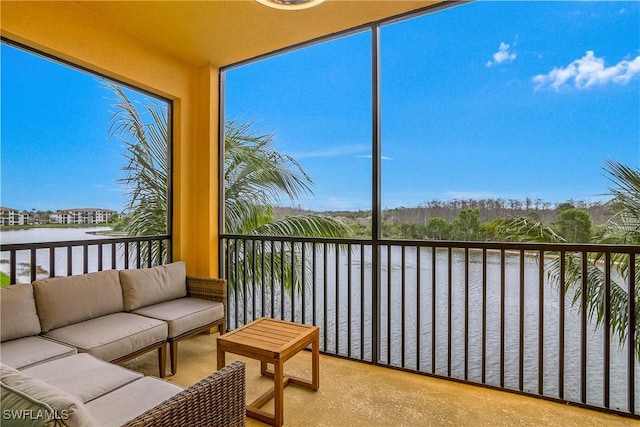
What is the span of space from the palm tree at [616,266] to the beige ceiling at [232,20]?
5.84 ft

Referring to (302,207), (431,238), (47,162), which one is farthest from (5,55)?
(431,238)

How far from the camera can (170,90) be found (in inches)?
127

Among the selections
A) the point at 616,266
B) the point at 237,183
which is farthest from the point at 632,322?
the point at 237,183

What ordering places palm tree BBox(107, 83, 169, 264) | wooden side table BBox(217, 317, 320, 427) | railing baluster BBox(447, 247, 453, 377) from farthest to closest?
1. palm tree BBox(107, 83, 169, 264)
2. railing baluster BBox(447, 247, 453, 377)
3. wooden side table BBox(217, 317, 320, 427)

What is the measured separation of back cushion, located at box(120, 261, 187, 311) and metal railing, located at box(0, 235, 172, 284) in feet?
1.19

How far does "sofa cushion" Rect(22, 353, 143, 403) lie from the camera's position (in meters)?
1.43

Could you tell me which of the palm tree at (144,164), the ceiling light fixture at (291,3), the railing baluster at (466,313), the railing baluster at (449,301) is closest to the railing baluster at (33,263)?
the palm tree at (144,164)

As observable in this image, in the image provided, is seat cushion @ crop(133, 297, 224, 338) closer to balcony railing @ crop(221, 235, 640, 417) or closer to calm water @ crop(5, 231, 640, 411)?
balcony railing @ crop(221, 235, 640, 417)

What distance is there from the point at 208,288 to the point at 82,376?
4.71ft

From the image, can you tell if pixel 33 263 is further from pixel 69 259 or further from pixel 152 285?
pixel 152 285

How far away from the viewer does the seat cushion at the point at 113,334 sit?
6.54 feet

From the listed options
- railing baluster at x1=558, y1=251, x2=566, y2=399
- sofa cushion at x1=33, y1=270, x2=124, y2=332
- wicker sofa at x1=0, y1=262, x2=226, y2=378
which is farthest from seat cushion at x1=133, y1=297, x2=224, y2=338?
railing baluster at x1=558, y1=251, x2=566, y2=399

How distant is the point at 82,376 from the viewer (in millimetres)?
1544

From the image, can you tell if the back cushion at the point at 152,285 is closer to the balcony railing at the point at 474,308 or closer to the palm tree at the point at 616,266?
the balcony railing at the point at 474,308
